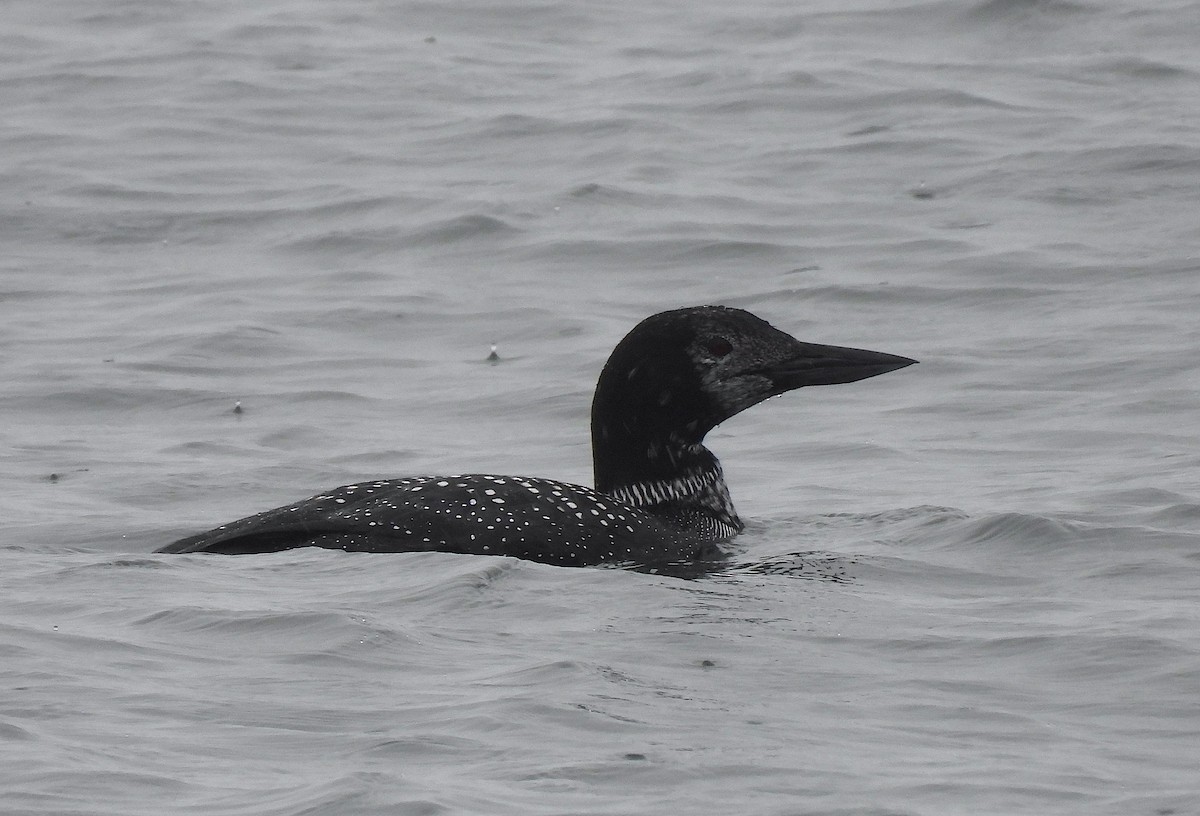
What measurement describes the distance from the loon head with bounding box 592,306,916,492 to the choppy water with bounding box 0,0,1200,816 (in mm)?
409

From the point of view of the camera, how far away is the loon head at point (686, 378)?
6660 mm

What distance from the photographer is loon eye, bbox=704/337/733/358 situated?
263 inches

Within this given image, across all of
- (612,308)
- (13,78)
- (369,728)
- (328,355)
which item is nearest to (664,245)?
(612,308)

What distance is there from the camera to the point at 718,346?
263 inches

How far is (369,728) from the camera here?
4375 millimetres

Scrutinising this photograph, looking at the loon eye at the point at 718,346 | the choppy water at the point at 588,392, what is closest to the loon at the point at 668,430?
the loon eye at the point at 718,346

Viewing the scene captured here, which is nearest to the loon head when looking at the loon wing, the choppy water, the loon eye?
the loon eye

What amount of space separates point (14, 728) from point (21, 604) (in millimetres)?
1145

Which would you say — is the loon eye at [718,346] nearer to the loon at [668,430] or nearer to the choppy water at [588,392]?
the loon at [668,430]

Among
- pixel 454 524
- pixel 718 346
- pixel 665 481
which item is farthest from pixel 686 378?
pixel 454 524

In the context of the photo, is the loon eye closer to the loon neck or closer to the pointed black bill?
the pointed black bill

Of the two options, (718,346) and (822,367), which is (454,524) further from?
(822,367)

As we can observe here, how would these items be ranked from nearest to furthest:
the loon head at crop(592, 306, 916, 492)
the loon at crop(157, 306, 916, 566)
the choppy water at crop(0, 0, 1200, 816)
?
the choppy water at crop(0, 0, 1200, 816), the loon at crop(157, 306, 916, 566), the loon head at crop(592, 306, 916, 492)

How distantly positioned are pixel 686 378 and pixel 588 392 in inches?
77.0
